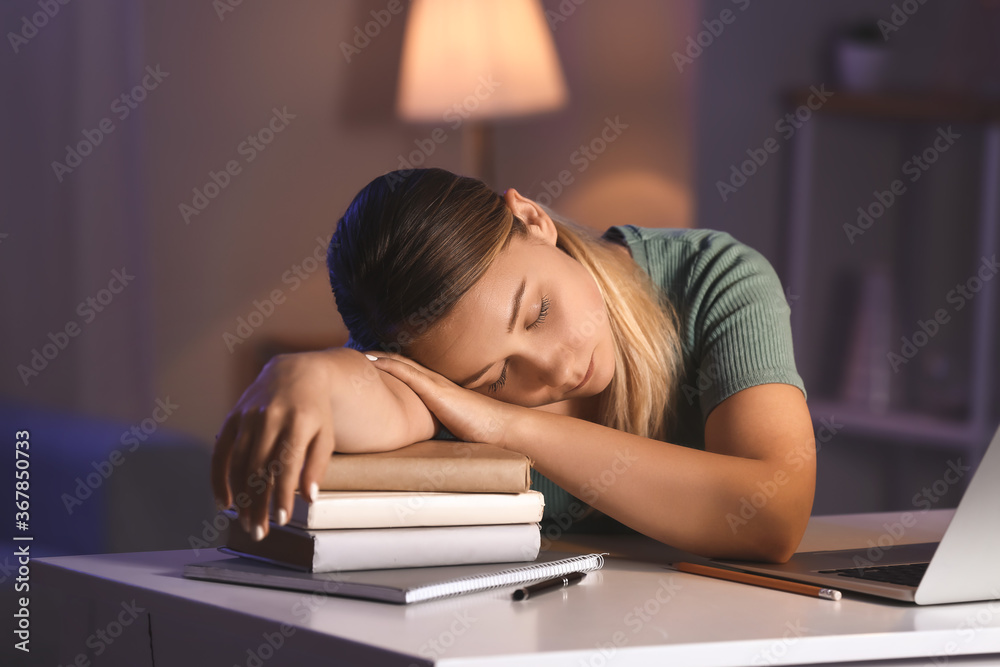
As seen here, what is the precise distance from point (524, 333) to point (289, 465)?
352mm

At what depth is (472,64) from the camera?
7.27ft

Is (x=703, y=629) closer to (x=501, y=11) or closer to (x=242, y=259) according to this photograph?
(x=242, y=259)

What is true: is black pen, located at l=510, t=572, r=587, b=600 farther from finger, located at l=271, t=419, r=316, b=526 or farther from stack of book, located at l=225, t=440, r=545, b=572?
finger, located at l=271, t=419, r=316, b=526

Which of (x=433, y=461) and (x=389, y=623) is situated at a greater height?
(x=433, y=461)

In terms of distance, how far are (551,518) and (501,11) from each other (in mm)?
1458

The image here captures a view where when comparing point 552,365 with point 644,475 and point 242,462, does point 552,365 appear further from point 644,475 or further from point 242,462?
point 242,462

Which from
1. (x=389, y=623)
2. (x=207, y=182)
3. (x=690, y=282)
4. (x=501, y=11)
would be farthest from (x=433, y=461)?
(x=501, y=11)

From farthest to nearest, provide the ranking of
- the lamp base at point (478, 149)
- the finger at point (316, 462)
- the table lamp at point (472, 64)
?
the lamp base at point (478, 149) → the table lamp at point (472, 64) → the finger at point (316, 462)

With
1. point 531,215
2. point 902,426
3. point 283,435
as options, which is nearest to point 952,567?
point 283,435

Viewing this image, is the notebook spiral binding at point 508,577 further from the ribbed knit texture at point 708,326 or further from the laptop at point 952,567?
the ribbed knit texture at point 708,326

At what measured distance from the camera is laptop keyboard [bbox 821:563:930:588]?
2.53 ft

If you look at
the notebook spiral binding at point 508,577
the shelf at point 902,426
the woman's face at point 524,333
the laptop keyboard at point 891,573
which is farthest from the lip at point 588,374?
the shelf at point 902,426

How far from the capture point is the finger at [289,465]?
69 centimetres

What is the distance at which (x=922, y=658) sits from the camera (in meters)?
0.66
